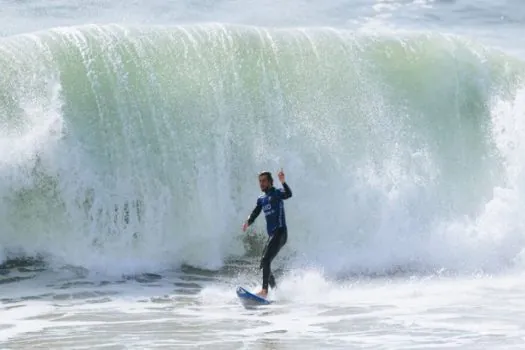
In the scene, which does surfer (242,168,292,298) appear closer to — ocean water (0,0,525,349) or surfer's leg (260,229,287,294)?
surfer's leg (260,229,287,294)

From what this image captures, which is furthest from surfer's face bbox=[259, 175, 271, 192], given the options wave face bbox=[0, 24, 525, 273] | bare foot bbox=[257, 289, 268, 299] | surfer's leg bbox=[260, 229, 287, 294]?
wave face bbox=[0, 24, 525, 273]

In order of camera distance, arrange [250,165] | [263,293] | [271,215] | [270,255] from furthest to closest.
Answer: [250,165], [271,215], [270,255], [263,293]

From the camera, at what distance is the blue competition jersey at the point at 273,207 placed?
11.6 metres

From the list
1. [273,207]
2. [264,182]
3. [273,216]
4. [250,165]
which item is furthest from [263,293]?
[250,165]

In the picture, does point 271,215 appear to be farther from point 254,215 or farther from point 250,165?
point 250,165

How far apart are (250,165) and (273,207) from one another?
11.7 feet

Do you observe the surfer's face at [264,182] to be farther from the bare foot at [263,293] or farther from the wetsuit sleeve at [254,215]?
the bare foot at [263,293]

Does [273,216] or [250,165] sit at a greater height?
[250,165]

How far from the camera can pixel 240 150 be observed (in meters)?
15.1

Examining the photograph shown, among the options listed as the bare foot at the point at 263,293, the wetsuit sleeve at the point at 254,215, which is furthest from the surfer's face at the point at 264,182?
the bare foot at the point at 263,293

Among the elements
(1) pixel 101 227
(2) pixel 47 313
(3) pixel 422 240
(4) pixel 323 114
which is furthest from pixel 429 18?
(2) pixel 47 313

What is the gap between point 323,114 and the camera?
1582 centimetres

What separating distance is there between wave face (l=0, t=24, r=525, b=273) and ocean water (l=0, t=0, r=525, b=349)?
1.0 inches

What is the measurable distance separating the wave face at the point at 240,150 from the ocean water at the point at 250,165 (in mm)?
26
